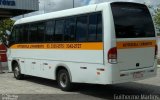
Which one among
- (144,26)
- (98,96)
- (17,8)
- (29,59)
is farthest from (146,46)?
(17,8)

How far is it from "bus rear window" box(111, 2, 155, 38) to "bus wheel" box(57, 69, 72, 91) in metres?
2.70

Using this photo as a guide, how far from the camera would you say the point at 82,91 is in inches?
489

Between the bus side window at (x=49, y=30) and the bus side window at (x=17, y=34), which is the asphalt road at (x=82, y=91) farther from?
the bus side window at (x=17, y=34)

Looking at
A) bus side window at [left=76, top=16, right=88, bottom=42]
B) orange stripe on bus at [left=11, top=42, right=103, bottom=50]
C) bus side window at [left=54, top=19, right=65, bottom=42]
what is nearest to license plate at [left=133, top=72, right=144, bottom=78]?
orange stripe on bus at [left=11, top=42, right=103, bottom=50]

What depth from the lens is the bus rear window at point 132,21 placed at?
10688 mm

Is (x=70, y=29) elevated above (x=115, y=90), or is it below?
Answer: above

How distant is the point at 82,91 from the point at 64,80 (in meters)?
0.73

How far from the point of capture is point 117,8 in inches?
426

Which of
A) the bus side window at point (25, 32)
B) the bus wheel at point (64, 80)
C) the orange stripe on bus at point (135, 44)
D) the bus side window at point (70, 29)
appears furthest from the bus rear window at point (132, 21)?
the bus side window at point (25, 32)

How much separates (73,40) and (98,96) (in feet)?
6.56

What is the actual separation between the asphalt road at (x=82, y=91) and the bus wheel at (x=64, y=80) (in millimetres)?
206

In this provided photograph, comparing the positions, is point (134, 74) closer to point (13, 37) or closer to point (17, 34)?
point (17, 34)

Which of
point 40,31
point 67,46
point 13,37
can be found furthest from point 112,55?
point 13,37

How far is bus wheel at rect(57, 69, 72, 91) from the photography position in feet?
40.3
